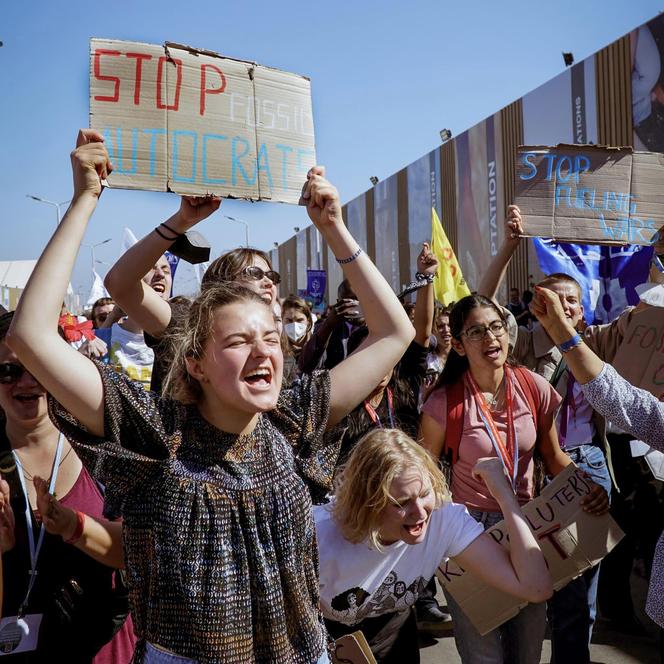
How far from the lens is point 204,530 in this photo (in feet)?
5.07

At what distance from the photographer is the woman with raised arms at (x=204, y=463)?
1.52 meters

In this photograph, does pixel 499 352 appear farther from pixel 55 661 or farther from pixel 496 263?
pixel 55 661

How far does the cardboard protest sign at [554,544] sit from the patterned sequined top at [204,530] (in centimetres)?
108

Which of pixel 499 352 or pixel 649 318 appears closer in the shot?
pixel 649 318

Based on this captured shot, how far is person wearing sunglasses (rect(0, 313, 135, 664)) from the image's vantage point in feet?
6.61

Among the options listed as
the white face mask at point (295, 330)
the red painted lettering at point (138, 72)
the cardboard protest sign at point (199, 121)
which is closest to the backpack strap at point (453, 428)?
the cardboard protest sign at point (199, 121)

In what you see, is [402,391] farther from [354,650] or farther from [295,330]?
[295,330]

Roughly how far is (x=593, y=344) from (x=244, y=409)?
9.22 feet

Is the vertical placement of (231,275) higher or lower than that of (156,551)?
higher

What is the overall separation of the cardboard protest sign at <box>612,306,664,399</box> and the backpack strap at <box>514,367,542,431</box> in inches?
14.7

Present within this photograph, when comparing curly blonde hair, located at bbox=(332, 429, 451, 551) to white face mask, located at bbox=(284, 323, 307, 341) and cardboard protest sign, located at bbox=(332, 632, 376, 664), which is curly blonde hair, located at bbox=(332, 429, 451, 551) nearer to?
cardboard protest sign, located at bbox=(332, 632, 376, 664)

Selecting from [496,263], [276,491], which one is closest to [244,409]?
[276,491]

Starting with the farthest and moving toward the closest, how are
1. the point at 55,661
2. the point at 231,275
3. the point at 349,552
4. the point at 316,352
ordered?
the point at 316,352 → the point at 231,275 → the point at 349,552 → the point at 55,661

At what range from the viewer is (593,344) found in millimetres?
3939
